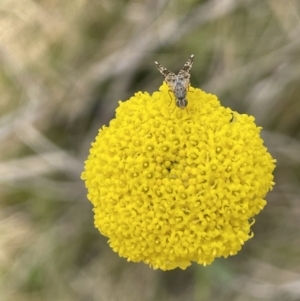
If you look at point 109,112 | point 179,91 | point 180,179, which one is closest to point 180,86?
point 179,91

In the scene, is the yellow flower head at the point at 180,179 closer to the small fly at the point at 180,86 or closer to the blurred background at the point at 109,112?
the small fly at the point at 180,86

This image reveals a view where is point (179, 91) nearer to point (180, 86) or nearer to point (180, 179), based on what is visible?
point (180, 86)

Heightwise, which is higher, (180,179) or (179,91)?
(179,91)

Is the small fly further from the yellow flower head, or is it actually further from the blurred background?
the blurred background

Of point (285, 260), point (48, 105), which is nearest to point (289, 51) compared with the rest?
point (285, 260)

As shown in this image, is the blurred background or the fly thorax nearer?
the fly thorax

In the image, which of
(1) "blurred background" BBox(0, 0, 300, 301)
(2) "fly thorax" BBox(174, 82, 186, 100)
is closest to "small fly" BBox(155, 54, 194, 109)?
(2) "fly thorax" BBox(174, 82, 186, 100)

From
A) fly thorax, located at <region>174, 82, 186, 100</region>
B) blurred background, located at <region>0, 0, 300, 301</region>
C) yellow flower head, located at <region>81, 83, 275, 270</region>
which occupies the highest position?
blurred background, located at <region>0, 0, 300, 301</region>
